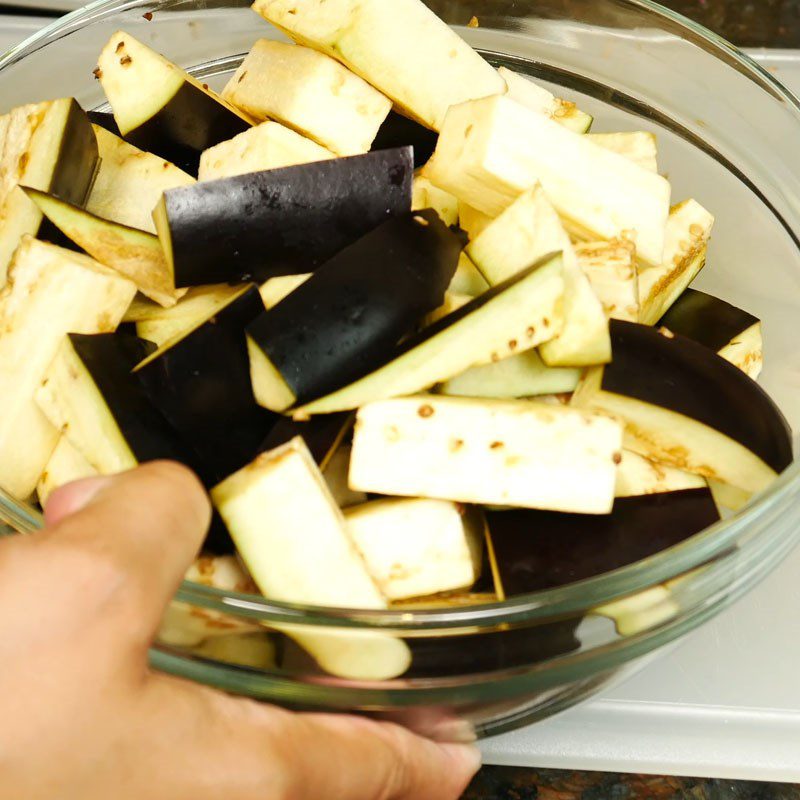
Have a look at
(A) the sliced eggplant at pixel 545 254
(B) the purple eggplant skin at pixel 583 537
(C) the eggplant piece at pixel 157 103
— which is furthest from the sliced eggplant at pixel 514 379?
(C) the eggplant piece at pixel 157 103

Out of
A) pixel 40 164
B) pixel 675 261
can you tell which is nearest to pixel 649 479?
pixel 675 261

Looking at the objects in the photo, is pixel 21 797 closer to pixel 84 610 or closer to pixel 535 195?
pixel 84 610

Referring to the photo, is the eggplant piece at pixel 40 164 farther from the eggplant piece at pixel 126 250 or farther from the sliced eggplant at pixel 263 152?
the sliced eggplant at pixel 263 152

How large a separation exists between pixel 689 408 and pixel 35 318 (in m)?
0.68

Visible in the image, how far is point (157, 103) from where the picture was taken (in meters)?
1.06

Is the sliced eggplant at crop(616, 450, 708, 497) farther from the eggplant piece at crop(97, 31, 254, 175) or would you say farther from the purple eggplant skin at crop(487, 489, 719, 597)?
the eggplant piece at crop(97, 31, 254, 175)

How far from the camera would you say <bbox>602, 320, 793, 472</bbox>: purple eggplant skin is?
0.85 m

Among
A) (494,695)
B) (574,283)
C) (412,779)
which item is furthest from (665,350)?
(412,779)

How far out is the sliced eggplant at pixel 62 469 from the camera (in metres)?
0.88

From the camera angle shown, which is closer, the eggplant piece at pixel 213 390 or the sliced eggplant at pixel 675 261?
the eggplant piece at pixel 213 390

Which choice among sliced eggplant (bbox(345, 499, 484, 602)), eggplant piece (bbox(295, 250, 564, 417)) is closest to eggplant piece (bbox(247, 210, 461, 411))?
eggplant piece (bbox(295, 250, 564, 417))

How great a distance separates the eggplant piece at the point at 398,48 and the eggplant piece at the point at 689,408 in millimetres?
399

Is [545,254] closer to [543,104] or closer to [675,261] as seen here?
[675,261]

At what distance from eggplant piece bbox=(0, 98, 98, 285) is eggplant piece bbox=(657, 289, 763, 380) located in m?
0.76
